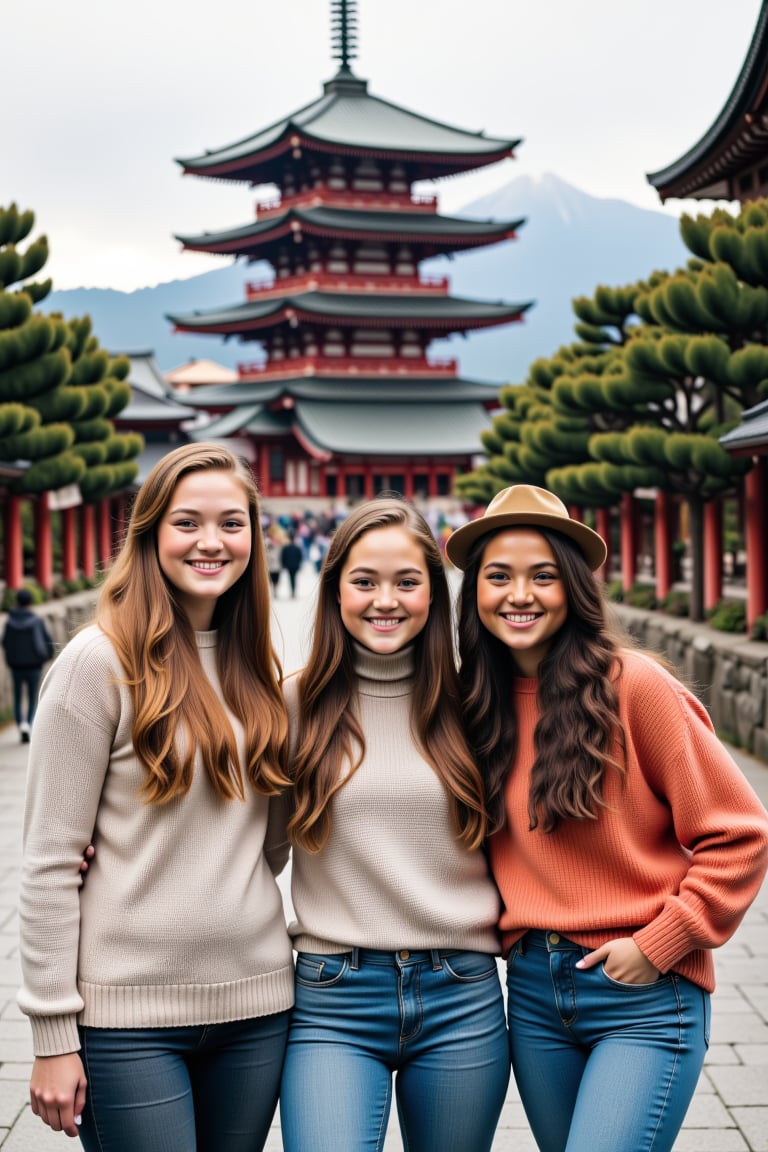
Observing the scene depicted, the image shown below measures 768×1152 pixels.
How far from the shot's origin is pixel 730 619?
1261cm

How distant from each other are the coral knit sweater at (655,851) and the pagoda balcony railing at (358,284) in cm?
3818

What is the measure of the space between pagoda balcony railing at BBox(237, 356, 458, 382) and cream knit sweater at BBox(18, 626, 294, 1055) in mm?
38804

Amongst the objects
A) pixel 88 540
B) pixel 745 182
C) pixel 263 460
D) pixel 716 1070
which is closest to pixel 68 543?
pixel 88 540

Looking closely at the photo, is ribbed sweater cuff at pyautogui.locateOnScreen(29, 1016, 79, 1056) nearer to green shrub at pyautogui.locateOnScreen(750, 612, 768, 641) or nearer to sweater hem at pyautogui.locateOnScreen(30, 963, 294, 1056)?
sweater hem at pyautogui.locateOnScreen(30, 963, 294, 1056)

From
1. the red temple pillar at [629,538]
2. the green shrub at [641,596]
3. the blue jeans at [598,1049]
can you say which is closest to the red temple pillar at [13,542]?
the green shrub at [641,596]

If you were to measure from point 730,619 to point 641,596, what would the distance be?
447 cm

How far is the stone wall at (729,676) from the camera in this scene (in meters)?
10.1

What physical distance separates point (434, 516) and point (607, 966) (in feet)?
116

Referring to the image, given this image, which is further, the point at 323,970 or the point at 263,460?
the point at 263,460

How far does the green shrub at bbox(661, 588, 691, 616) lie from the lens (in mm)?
14922

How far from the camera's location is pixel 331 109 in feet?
140

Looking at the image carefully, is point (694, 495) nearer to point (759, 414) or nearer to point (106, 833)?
point (759, 414)

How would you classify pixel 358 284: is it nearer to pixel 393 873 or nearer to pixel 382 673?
pixel 382 673

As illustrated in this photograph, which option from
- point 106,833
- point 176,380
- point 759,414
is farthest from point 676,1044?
point 176,380
